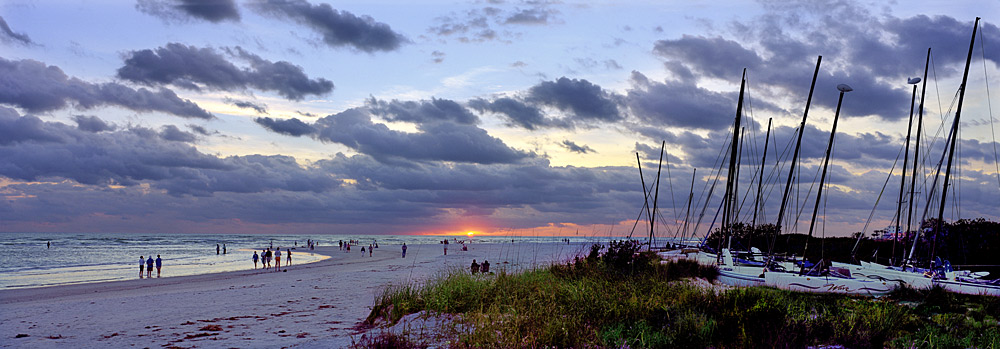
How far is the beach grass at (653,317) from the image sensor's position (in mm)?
8914

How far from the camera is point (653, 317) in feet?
33.7

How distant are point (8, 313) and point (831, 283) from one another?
3065 centimetres

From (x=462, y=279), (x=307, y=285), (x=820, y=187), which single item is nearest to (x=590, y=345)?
(x=462, y=279)

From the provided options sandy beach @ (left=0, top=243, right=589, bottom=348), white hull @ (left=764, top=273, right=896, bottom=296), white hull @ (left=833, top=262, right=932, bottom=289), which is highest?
white hull @ (left=833, top=262, right=932, bottom=289)

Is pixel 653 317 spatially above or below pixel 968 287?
above

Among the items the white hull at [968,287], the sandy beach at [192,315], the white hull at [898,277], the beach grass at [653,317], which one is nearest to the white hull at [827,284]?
Result: the white hull at [898,277]

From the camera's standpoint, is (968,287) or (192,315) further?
(192,315)

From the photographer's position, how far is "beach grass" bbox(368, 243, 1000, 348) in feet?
29.2

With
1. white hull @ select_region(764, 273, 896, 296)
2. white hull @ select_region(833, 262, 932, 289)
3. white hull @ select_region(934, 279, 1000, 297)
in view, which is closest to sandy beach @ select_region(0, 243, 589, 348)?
white hull @ select_region(764, 273, 896, 296)

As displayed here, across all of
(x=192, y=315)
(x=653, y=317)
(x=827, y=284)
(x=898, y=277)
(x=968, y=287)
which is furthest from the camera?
Answer: (x=898, y=277)

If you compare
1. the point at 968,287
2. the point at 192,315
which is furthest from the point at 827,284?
the point at 192,315

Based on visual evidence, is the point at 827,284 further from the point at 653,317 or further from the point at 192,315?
the point at 192,315

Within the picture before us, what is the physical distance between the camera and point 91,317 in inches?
786

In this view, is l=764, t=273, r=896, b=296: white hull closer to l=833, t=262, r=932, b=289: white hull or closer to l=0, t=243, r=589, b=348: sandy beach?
l=833, t=262, r=932, b=289: white hull
